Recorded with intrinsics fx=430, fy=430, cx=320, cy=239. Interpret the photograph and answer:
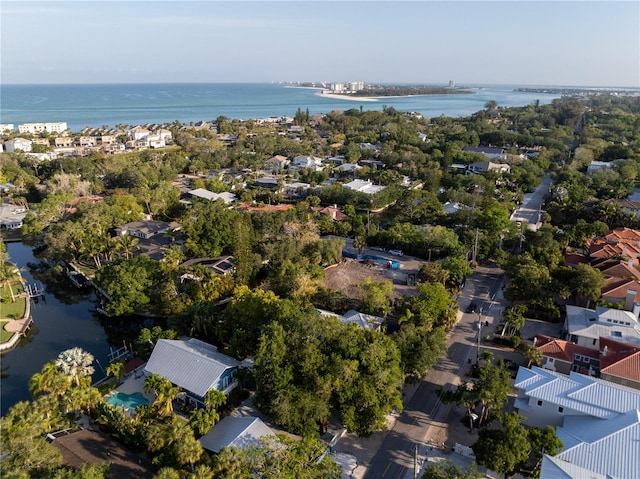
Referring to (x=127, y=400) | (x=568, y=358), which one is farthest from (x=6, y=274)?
(x=568, y=358)

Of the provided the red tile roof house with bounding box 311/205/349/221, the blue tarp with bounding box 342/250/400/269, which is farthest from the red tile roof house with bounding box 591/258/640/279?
the red tile roof house with bounding box 311/205/349/221

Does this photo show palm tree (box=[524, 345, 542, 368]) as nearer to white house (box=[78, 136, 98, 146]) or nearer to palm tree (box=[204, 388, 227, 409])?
palm tree (box=[204, 388, 227, 409])

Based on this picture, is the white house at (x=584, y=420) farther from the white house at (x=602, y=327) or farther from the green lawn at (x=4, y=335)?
the green lawn at (x=4, y=335)

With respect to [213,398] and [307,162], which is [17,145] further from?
[213,398]

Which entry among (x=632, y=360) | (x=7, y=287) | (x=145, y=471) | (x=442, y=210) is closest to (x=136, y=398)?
(x=145, y=471)

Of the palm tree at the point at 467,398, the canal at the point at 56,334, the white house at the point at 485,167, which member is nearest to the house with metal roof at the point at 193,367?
the canal at the point at 56,334
